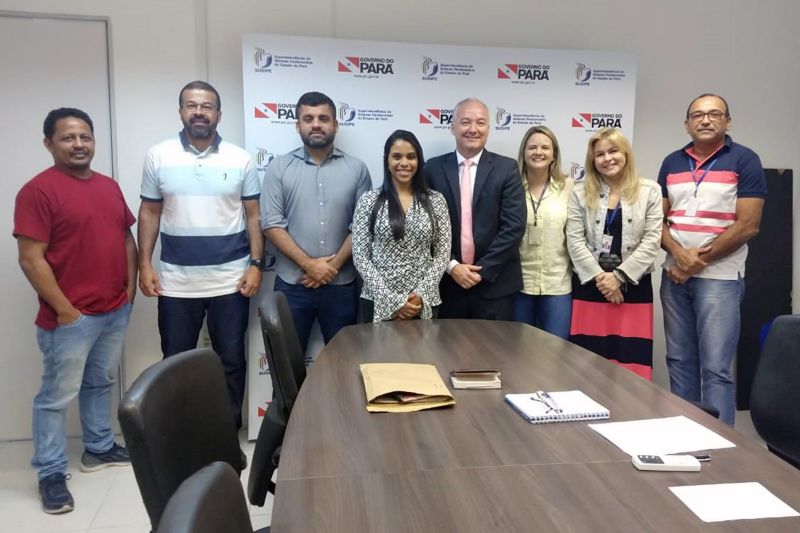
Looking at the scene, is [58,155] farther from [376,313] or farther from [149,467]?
[149,467]

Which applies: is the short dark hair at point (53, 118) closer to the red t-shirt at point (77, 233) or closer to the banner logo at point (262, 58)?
the red t-shirt at point (77, 233)

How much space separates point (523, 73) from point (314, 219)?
62.3 inches

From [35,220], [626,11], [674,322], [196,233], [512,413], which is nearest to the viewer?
[512,413]

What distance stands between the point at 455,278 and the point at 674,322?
130 centimetres

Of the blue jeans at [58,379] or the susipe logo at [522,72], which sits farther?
the susipe logo at [522,72]

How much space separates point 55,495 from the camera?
2561 millimetres

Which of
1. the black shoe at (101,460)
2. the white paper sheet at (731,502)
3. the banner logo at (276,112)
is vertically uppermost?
the banner logo at (276,112)

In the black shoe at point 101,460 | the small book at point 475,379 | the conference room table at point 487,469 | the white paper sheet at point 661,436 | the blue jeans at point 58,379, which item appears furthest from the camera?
the black shoe at point 101,460

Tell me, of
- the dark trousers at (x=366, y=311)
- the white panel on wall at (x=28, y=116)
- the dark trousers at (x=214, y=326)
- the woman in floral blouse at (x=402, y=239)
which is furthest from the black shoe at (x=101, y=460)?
the woman in floral blouse at (x=402, y=239)

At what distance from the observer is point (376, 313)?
9.18 feet

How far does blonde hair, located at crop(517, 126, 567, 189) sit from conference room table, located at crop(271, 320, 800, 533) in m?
1.69

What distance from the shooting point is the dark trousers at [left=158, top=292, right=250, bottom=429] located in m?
3.05

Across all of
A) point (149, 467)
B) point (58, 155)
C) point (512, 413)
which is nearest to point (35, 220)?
point (58, 155)

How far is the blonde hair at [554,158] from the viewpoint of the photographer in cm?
321
